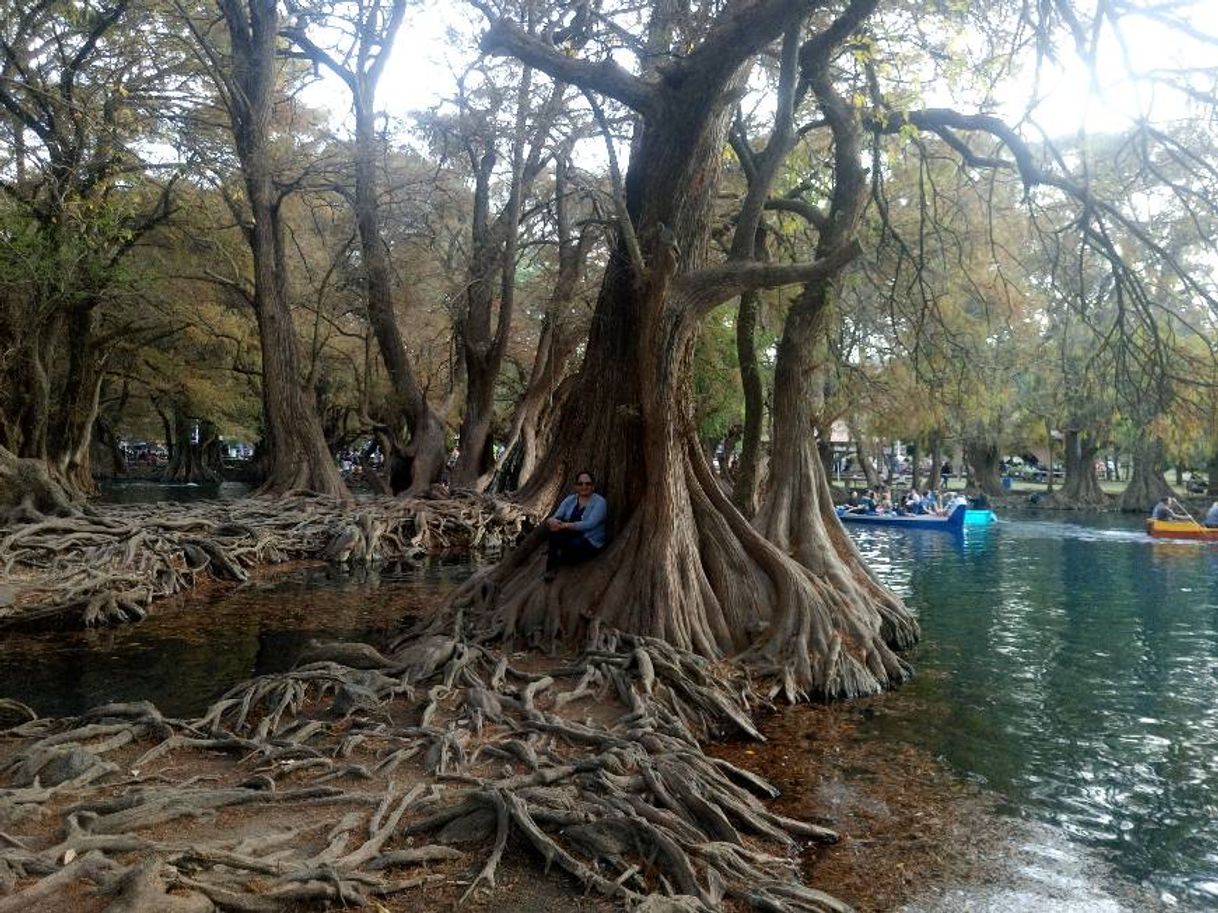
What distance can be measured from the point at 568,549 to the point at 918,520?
2354 centimetres

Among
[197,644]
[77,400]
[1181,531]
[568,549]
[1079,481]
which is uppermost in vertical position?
[77,400]

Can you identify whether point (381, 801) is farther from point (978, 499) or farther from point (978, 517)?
point (978, 499)

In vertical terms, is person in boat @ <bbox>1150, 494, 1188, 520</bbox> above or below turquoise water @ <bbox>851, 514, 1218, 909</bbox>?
above

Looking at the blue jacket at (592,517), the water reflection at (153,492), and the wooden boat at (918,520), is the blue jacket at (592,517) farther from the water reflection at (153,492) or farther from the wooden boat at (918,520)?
the wooden boat at (918,520)

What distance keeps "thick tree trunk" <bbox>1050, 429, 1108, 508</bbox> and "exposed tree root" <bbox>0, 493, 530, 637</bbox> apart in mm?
31186

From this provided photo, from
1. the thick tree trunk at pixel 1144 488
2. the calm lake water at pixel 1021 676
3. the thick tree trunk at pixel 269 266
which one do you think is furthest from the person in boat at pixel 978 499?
the thick tree trunk at pixel 269 266

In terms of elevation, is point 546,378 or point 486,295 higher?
point 486,295

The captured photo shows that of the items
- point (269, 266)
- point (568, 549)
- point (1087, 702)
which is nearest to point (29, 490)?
point (269, 266)

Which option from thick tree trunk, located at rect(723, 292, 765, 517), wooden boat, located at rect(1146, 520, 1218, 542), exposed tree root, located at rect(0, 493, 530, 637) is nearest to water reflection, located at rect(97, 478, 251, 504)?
exposed tree root, located at rect(0, 493, 530, 637)

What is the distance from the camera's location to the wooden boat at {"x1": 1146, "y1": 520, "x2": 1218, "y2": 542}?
26531 millimetres

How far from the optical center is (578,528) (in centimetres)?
957

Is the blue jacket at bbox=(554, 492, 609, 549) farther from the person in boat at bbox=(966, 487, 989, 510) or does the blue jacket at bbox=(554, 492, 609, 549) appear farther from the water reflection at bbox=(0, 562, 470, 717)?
the person in boat at bbox=(966, 487, 989, 510)

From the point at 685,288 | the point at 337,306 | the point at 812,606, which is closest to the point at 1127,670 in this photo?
the point at 812,606

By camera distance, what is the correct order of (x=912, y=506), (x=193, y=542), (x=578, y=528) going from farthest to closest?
(x=912, y=506), (x=193, y=542), (x=578, y=528)
